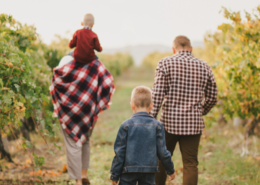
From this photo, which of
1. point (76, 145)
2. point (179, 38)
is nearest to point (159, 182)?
point (76, 145)

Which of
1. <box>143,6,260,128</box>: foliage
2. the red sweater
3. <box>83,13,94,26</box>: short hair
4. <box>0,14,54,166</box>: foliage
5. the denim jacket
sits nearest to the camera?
the denim jacket

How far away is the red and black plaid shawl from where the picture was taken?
11.1 feet

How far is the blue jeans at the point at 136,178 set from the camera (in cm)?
230

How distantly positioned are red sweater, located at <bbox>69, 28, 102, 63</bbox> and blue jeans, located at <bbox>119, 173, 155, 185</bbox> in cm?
167

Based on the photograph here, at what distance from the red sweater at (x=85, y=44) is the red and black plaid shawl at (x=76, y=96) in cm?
10

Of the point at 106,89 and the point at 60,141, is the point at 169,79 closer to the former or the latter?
the point at 106,89

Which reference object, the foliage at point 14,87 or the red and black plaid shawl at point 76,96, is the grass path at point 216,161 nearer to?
the red and black plaid shawl at point 76,96

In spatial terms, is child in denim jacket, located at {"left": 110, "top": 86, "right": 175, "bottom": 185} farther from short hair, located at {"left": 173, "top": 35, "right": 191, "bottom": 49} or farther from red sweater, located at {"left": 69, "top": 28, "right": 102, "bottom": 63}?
red sweater, located at {"left": 69, "top": 28, "right": 102, "bottom": 63}

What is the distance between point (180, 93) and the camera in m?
2.92

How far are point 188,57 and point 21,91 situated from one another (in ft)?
6.38

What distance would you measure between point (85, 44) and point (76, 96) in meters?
0.67

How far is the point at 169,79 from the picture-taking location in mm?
2945

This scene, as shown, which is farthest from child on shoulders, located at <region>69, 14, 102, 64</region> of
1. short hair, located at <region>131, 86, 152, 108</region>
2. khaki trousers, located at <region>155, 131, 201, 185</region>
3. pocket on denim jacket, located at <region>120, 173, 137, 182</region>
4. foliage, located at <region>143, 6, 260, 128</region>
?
foliage, located at <region>143, 6, 260, 128</region>

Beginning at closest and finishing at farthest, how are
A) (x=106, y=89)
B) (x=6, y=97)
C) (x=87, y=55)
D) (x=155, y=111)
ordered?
(x=6, y=97) < (x=155, y=111) < (x=87, y=55) < (x=106, y=89)
